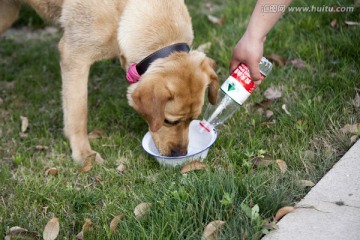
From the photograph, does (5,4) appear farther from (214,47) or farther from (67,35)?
(214,47)

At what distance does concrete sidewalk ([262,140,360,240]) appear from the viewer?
266 cm

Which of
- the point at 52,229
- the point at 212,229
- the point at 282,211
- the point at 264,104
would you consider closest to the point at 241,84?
the point at 264,104

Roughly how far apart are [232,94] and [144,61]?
26.2 inches

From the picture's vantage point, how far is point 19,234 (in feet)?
9.87

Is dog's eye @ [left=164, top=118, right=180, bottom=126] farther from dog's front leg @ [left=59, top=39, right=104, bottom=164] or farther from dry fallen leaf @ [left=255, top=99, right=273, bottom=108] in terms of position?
dry fallen leaf @ [left=255, top=99, right=273, bottom=108]

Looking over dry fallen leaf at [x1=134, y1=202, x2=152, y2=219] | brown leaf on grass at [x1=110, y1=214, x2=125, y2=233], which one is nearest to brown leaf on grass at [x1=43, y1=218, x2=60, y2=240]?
brown leaf on grass at [x1=110, y1=214, x2=125, y2=233]

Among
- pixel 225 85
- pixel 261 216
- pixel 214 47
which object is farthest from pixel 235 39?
pixel 261 216

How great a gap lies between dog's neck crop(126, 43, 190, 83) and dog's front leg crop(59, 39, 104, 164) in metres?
0.50

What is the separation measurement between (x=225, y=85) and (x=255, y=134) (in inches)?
16.6

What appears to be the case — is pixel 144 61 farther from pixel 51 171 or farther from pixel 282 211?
pixel 282 211

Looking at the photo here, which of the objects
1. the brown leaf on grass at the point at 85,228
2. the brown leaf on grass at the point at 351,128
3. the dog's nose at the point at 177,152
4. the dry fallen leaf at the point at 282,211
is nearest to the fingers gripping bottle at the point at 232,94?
the dog's nose at the point at 177,152

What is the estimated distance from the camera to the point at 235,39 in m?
5.20

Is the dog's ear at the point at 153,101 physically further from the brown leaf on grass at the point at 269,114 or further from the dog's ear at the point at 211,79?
the brown leaf on grass at the point at 269,114

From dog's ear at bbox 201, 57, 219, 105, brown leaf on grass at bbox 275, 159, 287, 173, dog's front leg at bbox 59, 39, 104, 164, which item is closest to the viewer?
brown leaf on grass at bbox 275, 159, 287, 173
